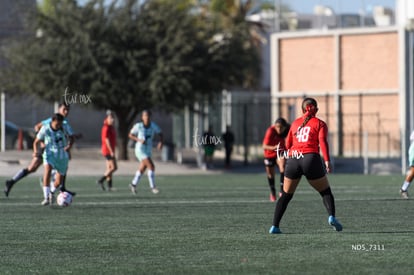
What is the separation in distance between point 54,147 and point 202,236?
781cm

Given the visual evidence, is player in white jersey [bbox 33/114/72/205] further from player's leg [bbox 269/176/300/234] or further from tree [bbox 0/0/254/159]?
tree [bbox 0/0/254/159]

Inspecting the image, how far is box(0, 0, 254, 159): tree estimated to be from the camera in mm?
49906

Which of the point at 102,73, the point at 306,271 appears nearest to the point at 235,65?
the point at 102,73

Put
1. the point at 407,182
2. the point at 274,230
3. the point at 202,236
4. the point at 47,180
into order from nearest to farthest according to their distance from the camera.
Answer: the point at 202,236 < the point at 274,230 < the point at 47,180 < the point at 407,182

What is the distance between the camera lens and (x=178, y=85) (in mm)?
50531

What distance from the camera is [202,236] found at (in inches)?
663

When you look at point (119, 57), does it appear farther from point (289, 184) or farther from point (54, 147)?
point (289, 184)

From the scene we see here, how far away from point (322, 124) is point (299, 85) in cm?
4704

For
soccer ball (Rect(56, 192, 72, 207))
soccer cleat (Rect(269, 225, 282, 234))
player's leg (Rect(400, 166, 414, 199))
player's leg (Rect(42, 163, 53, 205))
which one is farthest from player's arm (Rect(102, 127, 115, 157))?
soccer cleat (Rect(269, 225, 282, 234))

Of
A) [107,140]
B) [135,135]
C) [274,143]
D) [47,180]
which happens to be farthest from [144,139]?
[47,180]

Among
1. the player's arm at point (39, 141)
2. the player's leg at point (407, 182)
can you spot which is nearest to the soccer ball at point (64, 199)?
the player's arm at point (39, 141)

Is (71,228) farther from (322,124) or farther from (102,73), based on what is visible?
(102,73)

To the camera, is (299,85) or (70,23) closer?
(70,23)

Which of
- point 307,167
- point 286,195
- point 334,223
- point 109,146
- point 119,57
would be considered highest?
point 119,57
